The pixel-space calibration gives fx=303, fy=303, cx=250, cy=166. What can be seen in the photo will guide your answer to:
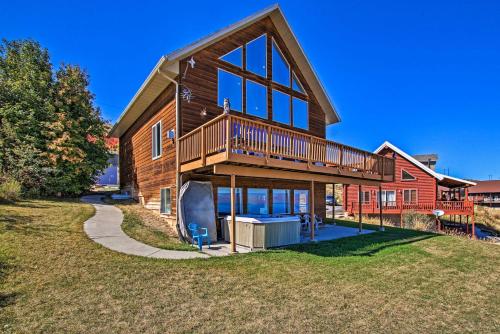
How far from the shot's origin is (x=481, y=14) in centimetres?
1862

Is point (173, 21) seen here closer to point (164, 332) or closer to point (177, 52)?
point (177, 52)

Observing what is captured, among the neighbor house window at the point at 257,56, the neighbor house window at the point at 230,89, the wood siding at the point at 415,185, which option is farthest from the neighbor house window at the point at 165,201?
the wood siding at the point at 415,185

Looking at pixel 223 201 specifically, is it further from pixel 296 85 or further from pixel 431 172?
pixel 431 172

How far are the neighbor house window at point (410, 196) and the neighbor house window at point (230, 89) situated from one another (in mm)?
21635

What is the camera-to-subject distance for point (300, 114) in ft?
50.4

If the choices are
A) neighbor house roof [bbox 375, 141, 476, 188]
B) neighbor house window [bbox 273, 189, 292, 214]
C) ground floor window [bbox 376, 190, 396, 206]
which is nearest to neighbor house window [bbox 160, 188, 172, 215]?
neighbor house window [bbox 273, 189, 292, 214]

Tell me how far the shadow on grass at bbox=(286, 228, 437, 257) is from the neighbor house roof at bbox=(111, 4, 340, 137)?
735cm

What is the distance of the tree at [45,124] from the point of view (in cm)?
1513

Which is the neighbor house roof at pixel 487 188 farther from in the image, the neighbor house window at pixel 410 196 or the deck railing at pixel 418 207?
the deck railing at pixel 418 207

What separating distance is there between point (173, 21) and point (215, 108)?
7.56m

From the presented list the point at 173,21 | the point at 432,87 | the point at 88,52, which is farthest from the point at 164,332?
the point at 432,87

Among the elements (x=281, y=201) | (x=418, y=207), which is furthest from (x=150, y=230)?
(x=418, y=207)

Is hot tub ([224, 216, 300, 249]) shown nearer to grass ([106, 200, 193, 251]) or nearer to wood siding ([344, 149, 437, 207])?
grass ([106, 200, 193, 251])

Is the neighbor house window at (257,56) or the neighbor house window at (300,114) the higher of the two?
the neighbor house window at (257,56)
